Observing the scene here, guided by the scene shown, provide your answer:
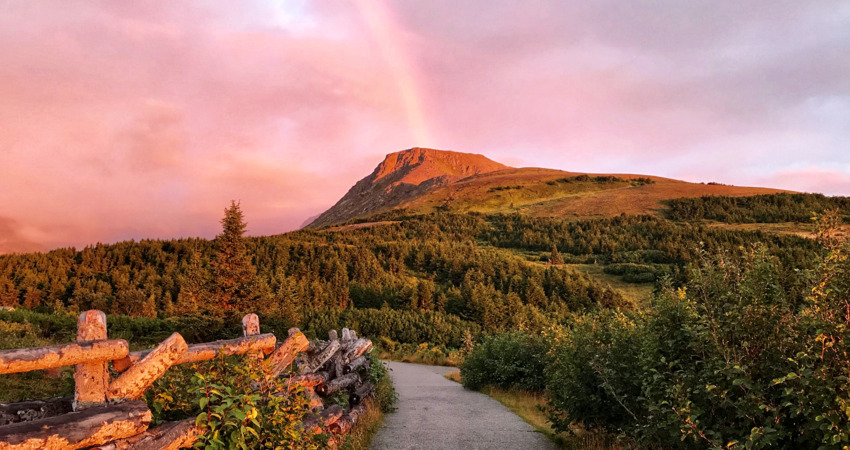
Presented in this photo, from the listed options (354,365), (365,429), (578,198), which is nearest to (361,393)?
(354,365)

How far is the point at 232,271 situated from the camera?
105ft

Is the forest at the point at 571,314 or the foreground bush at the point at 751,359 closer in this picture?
the foreground bush at the point at 751,359

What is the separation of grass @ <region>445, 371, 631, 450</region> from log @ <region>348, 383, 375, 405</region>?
4594 millimetres

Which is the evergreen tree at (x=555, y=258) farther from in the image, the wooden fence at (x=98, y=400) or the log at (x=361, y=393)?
the wooden fence at (x=98, y=400)

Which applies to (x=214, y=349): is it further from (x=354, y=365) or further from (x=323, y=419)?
(x=354, y=365)

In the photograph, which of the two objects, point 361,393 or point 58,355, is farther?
point 361,393

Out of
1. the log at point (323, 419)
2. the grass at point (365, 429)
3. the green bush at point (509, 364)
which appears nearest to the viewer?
the log at point (323, 419)

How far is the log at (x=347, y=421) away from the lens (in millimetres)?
→ 9266

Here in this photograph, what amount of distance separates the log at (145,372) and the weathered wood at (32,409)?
532mm

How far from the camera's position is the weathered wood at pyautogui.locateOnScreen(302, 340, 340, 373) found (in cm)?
989

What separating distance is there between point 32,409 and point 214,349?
1816mm

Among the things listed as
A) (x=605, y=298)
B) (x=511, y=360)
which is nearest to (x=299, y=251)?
(x=605, y=298)

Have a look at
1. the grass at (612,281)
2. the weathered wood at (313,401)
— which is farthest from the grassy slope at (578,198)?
the weathered wood at (313,401)

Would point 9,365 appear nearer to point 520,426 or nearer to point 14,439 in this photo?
point 14,439
